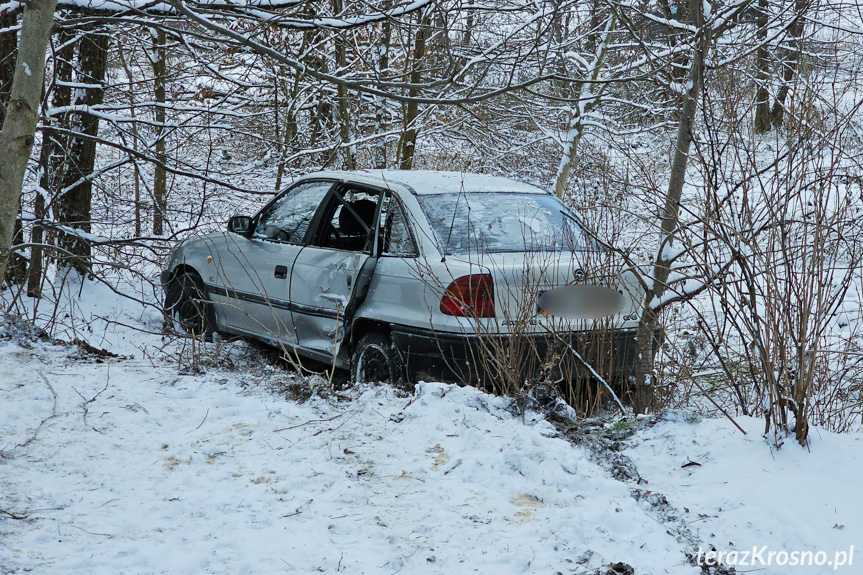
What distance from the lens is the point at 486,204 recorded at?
4.93 m

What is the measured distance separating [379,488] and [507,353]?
4.31 feet

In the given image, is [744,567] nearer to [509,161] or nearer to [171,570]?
[171,570]

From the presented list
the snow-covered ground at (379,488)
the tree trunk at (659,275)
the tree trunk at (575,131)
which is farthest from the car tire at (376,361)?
the tree trunk at (575,131)

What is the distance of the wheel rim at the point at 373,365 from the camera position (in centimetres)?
468

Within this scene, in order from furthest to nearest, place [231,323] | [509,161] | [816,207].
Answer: [509,161] < [231,323] < [816,207]

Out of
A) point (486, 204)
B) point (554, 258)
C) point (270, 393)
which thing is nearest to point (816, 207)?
point (554, 258)

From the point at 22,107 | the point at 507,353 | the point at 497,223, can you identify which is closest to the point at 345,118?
the point at 497,223

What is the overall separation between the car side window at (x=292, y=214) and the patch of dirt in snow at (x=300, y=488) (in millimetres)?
1558

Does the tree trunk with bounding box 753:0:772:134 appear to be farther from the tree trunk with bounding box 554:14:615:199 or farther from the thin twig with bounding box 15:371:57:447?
the thin twig with bounding box 15:371:57:447

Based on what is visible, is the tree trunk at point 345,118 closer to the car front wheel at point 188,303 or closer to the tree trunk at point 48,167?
the tree trunk at point 48,167

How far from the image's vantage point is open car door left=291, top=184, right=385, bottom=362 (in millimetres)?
4867

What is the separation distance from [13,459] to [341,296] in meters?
2.17

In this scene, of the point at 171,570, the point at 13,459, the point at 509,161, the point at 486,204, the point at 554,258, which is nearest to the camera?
the point at 171,570

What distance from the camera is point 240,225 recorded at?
237 inches
